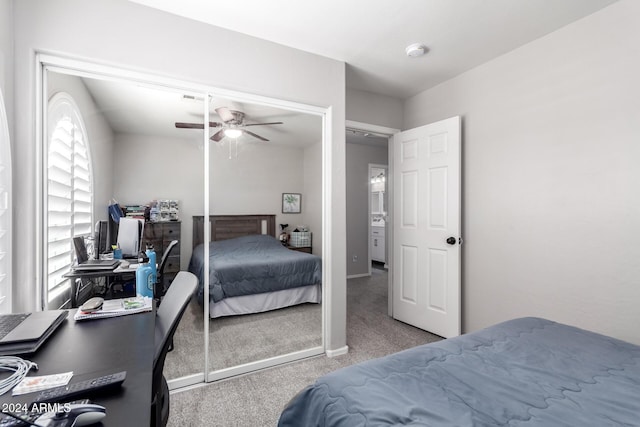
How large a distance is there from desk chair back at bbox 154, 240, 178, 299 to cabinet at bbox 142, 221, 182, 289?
0.02 meters

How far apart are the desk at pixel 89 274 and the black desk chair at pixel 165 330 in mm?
702

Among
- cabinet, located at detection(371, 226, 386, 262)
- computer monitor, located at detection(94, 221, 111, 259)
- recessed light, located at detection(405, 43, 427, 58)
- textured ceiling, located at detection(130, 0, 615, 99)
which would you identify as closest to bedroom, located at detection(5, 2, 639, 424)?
textured ceiling, located at detection(130, 0, 615, 99)

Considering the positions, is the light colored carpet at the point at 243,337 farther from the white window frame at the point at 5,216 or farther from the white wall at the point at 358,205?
the white wall at the point at 358,205

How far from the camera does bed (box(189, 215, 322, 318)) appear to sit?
2.26 meters

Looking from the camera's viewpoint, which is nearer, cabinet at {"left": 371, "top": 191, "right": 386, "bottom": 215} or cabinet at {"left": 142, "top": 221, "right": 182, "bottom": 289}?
cabinet at {"left": 142, "top": 221, "right": 182, "bottom": 289}

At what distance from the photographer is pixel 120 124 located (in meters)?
2.01

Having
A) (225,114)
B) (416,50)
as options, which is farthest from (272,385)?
(416,50)

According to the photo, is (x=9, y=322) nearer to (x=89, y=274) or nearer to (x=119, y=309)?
(x=119, y=309)

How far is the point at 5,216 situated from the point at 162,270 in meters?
0.85

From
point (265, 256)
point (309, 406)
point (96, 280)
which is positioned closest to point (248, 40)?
point (265, 256)

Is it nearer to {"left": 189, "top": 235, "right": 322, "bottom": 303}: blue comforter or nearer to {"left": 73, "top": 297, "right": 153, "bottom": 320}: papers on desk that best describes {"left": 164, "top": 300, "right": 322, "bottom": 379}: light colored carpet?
{"left": 189, "top": 235, "right": 322, "bottom": 303}: blue comforter

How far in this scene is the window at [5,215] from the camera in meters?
1.50

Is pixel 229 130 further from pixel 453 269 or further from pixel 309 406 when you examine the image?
pixel 453 269

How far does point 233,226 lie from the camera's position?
7.66 feet
